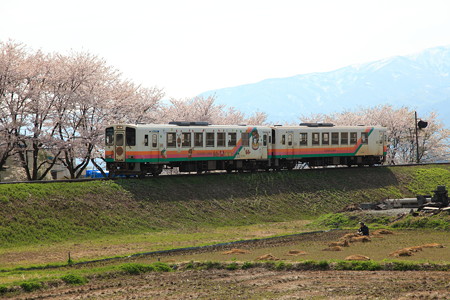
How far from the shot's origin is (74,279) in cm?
→ 2031

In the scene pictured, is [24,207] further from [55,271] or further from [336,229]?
[336,229]

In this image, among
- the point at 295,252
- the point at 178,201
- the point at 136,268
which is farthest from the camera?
the point at 178,201

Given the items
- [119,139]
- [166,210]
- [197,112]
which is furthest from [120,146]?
[197,112]

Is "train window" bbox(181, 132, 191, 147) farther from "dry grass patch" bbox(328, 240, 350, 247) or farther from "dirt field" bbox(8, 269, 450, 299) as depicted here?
"dirt field" bbox(8, 269, 450, 299)

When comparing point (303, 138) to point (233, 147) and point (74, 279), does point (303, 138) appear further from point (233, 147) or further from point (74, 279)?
point (74, 279)

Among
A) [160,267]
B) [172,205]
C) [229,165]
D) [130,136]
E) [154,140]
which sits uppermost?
[130,136]

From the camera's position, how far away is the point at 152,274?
72.4ft

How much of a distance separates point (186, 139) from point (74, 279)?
22365 mm

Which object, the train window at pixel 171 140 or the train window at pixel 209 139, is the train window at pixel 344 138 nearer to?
the train window at pixel 209 139

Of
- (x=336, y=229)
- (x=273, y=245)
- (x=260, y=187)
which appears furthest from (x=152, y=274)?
(x=260, y=187)

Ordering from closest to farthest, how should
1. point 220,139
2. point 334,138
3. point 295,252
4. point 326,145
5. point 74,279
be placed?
point 74,279 → point 295,252 → point 220,139 → point 326,145 → point 334,138

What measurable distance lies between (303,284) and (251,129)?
27.7 meters

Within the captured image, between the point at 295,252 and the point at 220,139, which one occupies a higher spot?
the point at 220,139

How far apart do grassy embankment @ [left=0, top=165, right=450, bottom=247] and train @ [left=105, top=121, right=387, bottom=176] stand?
1.24 m
